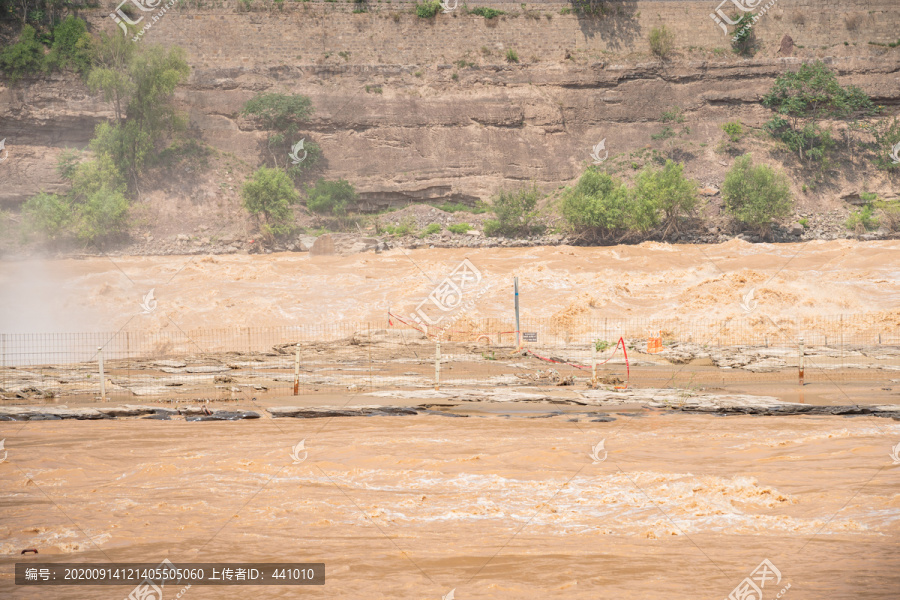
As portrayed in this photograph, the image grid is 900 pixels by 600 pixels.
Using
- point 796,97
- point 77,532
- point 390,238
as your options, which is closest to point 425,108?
point 390,238

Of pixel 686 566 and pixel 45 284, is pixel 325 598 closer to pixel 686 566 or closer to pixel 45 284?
pixel 686 566

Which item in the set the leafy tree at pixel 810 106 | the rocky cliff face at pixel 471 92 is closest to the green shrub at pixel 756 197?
the rocky cliff face at pixel 471 92

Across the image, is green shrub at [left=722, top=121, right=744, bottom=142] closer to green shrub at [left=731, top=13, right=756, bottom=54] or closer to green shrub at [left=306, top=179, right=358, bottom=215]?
green shrub at [left=731, top=13, right=756, bottom=54]

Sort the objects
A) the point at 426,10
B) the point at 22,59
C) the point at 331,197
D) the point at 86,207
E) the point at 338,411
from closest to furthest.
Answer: the point at 338,411
the point at 86,207
the point at 331,197
the point at 22,59
the point at 426,10

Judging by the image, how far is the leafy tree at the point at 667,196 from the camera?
37969 mm

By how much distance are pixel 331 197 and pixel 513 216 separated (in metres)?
11.4

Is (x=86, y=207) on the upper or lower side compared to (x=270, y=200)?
lower

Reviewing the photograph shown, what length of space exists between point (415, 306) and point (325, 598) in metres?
21.6

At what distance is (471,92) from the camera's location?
164 ft

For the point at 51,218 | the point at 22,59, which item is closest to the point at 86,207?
the point at 51,218

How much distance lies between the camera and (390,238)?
135 feet

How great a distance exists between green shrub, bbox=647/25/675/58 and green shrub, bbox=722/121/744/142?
26.2ft

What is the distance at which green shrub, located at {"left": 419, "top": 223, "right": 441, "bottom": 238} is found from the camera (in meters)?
41.9

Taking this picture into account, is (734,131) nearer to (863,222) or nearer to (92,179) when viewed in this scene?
(863,222)
